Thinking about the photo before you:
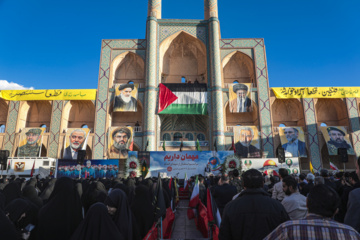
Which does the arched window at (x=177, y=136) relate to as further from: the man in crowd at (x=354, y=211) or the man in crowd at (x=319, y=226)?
the man in crowd at (x=319, y=226)

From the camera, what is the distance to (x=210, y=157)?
15.6m

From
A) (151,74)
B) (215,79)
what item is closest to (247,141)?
(215,79)

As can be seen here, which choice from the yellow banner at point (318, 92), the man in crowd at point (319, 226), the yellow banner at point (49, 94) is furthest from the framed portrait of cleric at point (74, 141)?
the man in crowd at point (319, 226)

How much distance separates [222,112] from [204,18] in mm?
9995

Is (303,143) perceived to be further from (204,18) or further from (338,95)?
(204,18)

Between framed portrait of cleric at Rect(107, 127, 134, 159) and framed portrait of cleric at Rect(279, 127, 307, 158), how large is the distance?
40.7ft

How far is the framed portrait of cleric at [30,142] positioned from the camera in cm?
2011

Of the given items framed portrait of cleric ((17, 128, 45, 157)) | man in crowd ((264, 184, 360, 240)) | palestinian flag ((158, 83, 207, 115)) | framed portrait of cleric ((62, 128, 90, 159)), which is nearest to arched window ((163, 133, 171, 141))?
palestinian flag ((158, 83, 207, 115))

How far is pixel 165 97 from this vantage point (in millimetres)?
20844

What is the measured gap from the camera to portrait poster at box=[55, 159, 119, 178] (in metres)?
16.4

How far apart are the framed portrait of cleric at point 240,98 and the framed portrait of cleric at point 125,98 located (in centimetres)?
827

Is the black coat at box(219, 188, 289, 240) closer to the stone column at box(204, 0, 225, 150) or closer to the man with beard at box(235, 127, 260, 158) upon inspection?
the stone column at box(204, 0, 225, 150)

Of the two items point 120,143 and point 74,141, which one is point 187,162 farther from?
point 74,141

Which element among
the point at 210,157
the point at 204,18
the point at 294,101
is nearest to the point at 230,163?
the point at 210,157
